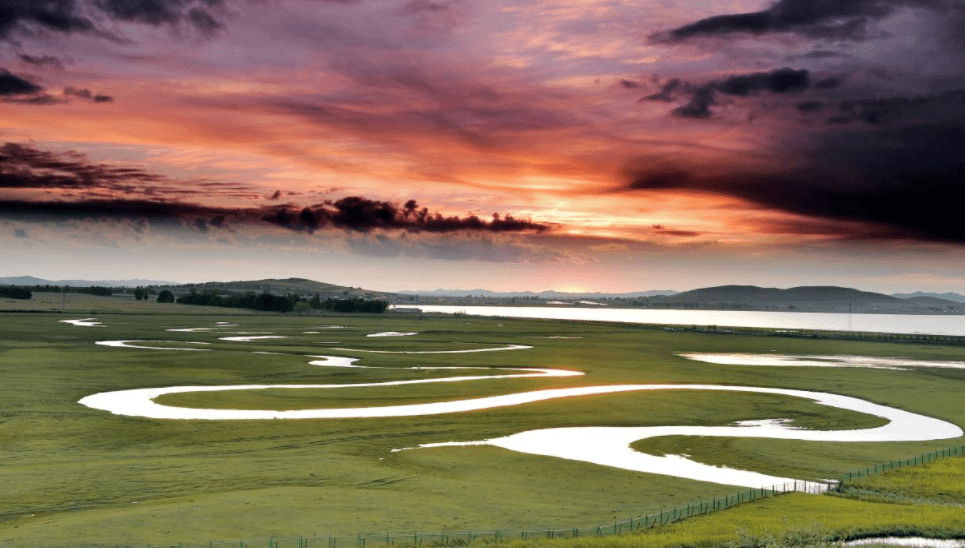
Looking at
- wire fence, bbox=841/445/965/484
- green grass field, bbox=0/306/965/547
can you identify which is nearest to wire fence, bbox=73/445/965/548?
green grass field, bbox=0/306/965/547

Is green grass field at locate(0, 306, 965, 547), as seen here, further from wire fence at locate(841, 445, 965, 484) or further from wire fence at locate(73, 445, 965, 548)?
wire fence at locate(841, 445, 965, 484)

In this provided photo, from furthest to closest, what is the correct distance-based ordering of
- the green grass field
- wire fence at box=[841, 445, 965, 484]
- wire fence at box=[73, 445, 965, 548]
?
wire fence at box=[841, 445, 965, 484] → the green grass field → wire fence at box=[73, 445, 965, 548]

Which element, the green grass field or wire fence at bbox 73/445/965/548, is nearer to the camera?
wire fence at bbox 73/445/965/548

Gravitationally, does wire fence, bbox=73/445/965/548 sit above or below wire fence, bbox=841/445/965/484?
below

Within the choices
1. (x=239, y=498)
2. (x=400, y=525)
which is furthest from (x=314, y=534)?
(x=239, y=498)

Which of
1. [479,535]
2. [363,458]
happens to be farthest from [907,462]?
[363,458]

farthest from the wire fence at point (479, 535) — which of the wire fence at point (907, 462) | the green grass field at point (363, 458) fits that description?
the wire fence at point (907, 462)

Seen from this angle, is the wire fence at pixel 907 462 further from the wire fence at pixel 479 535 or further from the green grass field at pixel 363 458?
the wire fence at pixel 479 535

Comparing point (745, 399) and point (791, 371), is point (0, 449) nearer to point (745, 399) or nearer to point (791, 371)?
point (745, 399)

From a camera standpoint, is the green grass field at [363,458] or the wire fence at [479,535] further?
the green grass field at [363,458]
